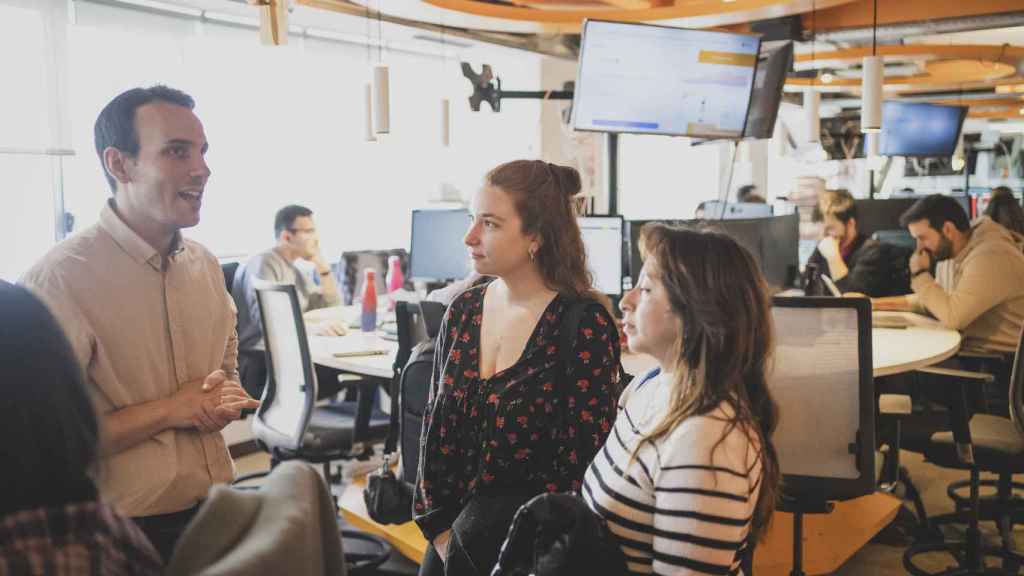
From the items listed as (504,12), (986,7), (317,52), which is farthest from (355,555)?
(986,7)

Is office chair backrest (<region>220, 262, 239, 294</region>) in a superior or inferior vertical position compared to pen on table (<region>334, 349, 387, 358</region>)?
superior

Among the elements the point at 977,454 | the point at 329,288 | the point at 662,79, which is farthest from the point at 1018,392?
the point at 329,288

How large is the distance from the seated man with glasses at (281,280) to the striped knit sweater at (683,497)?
2446 millimetres

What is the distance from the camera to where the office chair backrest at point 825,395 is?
2.46 metres

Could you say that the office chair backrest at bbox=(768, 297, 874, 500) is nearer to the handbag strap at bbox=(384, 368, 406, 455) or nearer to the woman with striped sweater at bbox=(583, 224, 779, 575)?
the woman with striped sweater at bbox=(583, 224, 779, 575)

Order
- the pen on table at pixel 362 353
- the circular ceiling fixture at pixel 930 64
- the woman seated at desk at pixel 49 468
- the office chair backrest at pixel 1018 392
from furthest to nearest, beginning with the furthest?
the circular ceiling fixture at pixel 930 64 < the pen on table at pixel 362 353 < the office chair backrest at pixel 1018 392 < the woman seated at desk at pixel 49 468

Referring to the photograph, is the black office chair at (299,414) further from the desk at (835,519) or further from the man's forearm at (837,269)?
the man's forearm at (837,269)

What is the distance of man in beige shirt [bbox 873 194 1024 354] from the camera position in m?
3.95

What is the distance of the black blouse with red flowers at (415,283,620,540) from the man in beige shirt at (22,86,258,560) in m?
0.43

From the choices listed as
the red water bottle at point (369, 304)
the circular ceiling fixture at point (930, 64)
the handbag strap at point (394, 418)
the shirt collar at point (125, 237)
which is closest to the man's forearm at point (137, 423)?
the shirt collar at point (125, 237)

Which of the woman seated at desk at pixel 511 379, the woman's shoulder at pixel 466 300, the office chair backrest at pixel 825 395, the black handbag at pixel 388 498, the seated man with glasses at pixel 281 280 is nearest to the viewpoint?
the woman seated at desk at pixel 511 379

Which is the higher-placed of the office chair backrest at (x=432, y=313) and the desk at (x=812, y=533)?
the office chair backrest at (x=432, y=313)

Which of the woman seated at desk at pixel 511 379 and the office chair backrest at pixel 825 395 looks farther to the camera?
the office chair backrest at pixel 825 395

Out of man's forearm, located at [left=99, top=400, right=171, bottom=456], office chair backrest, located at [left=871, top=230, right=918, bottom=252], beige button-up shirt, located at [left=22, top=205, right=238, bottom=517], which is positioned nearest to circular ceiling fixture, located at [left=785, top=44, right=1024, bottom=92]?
office chair backrest, located at [left=871, top=230, right=918, bottom=252]
